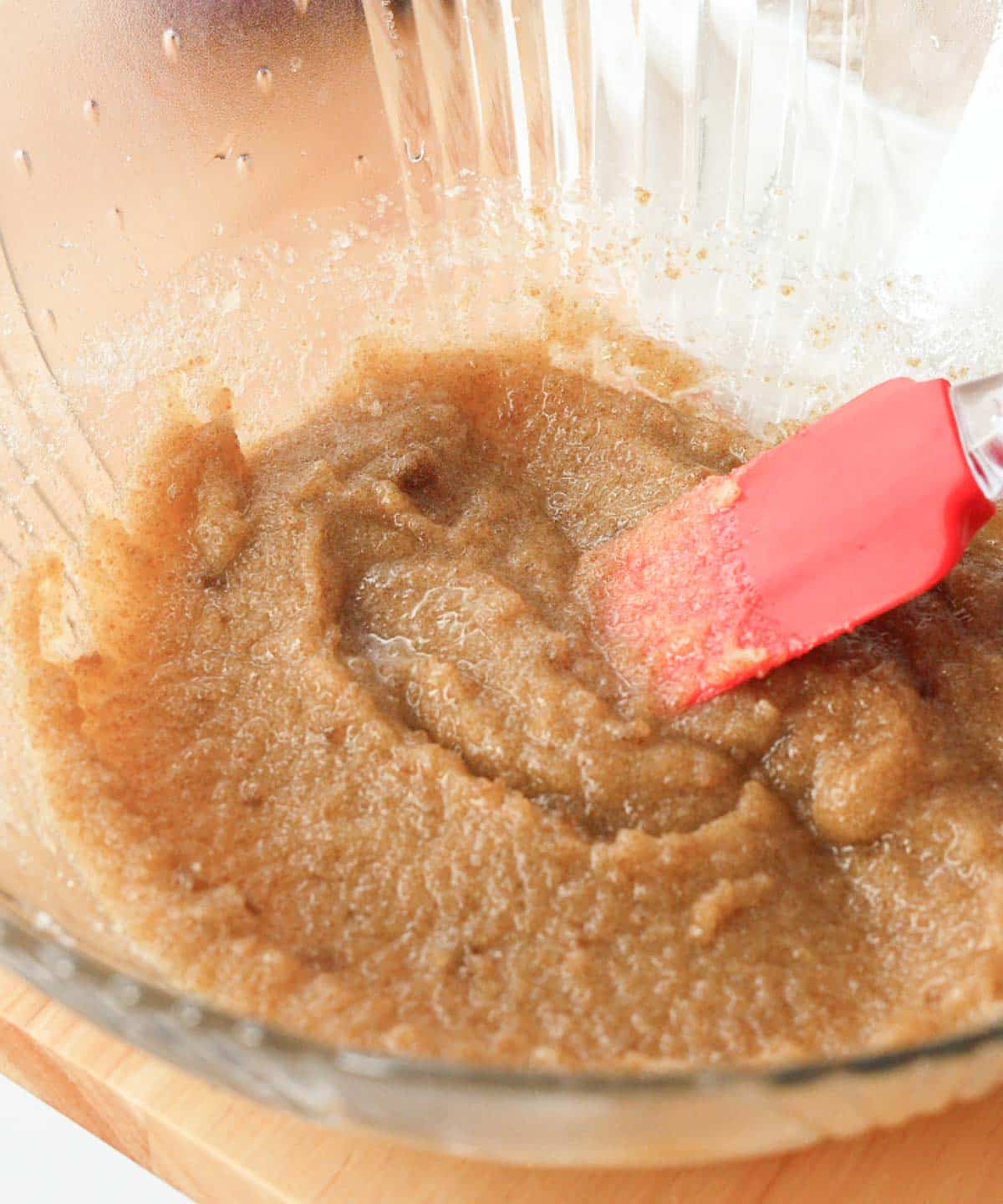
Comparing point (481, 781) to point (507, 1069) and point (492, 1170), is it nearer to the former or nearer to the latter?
point (492, 1170)

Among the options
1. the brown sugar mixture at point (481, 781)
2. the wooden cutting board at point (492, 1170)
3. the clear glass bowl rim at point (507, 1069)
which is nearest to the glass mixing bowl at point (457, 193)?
the brown sugar mixture at point (481, 781)

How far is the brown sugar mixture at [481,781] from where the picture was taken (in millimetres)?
1197

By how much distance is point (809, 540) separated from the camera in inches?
58.2

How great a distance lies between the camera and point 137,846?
129 cm

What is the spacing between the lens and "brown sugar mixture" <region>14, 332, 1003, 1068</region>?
1.20m

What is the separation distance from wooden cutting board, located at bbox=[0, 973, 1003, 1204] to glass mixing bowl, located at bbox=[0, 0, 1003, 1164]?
698 mm

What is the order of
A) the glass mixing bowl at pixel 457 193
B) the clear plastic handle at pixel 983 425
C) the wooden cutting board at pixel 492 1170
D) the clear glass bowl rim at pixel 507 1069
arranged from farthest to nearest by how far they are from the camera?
the glass mixing bowl at pixel 457 193 < the clear plastic handle at pixel 983 425 < the wooden cutting board at pixel 492 1170 < the clear glass bowl rim at pixel 507 1069

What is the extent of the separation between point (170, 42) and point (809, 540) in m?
1.13

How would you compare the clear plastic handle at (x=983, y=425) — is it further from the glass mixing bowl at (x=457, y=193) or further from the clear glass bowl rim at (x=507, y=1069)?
the clear glass bowl rim at (x=507, y=1069)

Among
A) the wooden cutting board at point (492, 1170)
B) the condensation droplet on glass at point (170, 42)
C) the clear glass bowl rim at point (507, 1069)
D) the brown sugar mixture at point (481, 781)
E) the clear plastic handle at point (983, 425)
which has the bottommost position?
the wooden cutting board at point (492, 1170)

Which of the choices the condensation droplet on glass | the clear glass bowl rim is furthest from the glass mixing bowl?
the clear glass bowl rim

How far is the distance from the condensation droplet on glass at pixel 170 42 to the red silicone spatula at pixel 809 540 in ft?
3.16

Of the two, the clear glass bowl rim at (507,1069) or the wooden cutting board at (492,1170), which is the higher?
the clear glass bowl rim at (507,1069)

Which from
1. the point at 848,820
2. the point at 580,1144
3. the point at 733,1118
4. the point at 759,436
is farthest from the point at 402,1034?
the point at 759,436
